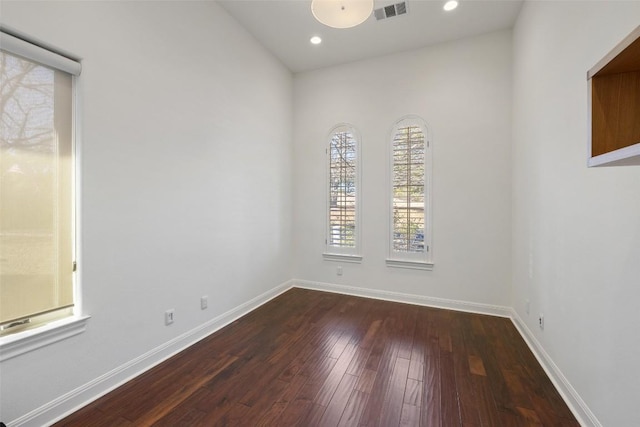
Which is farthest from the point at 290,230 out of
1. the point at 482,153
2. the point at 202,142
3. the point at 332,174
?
the point at 482,153

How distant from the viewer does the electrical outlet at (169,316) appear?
2.41 m

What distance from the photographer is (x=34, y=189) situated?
166 centimetres

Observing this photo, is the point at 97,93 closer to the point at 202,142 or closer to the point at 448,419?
the point at 202,142

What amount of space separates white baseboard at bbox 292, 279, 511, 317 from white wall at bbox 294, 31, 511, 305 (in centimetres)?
6

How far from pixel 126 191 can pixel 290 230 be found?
101 inches

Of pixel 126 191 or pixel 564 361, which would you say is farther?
pixel 126 191

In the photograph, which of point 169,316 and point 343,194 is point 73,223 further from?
point 343,194

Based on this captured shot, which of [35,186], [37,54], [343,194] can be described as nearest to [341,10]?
[37,54]

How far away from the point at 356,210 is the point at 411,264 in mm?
1065

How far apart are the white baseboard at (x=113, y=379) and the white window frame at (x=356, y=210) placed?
1.67 m

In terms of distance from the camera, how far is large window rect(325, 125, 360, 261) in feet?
13.4

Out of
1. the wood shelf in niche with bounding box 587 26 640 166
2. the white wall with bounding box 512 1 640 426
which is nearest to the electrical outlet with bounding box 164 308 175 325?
the wood shelf in niche with bounding box 587 26 640 166

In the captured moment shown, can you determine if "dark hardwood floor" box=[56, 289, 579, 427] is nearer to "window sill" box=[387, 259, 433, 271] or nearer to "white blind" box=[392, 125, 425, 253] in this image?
"window sill" box=[387, 259, 433, 271]

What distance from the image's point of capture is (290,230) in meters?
4.41
